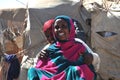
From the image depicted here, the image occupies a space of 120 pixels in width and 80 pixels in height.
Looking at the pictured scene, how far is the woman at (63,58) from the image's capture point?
385 centimetres

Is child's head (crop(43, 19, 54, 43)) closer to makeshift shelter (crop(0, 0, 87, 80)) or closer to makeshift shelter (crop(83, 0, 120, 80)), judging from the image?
makeshift shelter (crop(83, 0, 120, 80))

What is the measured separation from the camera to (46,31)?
4355 mm

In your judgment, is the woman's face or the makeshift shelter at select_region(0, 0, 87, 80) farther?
the makeshift shelter at select_region(0, 0, 87, 80)

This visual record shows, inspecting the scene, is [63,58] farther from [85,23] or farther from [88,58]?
[85,23]

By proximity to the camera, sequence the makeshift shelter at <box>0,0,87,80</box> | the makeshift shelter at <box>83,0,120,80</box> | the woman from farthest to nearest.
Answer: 1. the makeshift shelter at <box>0,0,87,80</box>
2. the makeshift shelter at <box>83,0,120,80</box>
3. the woman

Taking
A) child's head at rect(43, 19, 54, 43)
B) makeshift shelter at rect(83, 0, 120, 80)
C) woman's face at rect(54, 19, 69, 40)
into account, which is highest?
woman's face at rect(54, 19, 69, 40)

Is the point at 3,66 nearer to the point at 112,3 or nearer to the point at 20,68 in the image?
the point at 20,68

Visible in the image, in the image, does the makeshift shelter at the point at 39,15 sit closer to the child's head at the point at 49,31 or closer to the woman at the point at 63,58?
the child's head at the point at 49,31

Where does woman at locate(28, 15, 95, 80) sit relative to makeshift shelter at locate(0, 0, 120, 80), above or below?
above

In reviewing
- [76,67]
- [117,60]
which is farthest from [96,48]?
[76,67]

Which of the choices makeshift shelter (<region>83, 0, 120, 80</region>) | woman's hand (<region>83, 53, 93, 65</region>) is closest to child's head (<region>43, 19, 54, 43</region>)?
woman's hand (<region>83, 53, 93, 65</region>)

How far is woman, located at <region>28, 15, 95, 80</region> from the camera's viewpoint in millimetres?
3850

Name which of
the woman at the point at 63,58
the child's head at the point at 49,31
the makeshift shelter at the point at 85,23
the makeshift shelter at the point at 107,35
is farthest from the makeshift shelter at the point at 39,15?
the woman at the point at 63,58

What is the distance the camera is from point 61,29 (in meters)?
3.92
